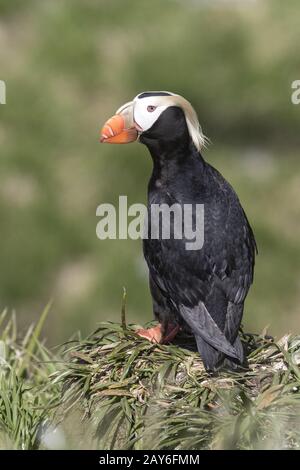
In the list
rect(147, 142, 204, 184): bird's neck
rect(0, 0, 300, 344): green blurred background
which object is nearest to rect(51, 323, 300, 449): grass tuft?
rect(147, 142, 204, 184): bird's neck

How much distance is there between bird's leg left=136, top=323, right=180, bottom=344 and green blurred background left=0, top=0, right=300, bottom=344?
2813mm

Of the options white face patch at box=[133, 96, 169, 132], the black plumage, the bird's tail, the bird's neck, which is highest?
white face patch at box=[133, 96, 169, 132]

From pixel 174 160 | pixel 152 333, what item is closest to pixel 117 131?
pixel 174 160

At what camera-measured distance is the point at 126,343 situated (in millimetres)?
4348

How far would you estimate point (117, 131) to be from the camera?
433 centimetres

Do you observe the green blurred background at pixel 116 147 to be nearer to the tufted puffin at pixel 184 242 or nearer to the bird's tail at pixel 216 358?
the tufted puffin at pixel 184 242

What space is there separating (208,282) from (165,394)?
0.52m

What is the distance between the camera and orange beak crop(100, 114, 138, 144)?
431 cm

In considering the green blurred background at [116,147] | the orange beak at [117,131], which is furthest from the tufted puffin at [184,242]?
the green blurred background at [116,147]

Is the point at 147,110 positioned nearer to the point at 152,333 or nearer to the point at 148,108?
the point at 148,108

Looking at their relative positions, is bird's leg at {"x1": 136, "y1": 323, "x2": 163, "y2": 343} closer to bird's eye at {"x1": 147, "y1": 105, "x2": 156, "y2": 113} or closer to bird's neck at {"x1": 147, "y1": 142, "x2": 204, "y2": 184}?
bird's neck at {"x1": 147, "y1": 142, "x2": 204, "y2": 184}

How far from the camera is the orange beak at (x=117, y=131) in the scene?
4.31m

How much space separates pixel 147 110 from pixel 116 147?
4.15 m

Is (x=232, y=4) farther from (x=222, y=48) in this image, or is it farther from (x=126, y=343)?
(x=126, y=343)
